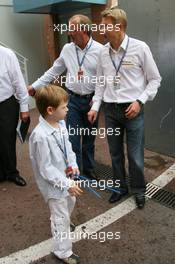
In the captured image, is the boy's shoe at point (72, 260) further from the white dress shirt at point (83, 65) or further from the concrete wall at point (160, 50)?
the concrete wall at point (160, 50)

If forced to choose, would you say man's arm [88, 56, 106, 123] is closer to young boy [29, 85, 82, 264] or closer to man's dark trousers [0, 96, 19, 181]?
young boy [29, 85, 82, 264]

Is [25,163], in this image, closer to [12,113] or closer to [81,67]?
[12,113]

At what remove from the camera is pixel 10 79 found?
353 centimetres

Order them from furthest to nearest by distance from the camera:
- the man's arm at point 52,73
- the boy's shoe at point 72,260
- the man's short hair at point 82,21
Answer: the man's arm at point 52,73, the man's short hair at point 82,21, the boy's shoe at point 72,260

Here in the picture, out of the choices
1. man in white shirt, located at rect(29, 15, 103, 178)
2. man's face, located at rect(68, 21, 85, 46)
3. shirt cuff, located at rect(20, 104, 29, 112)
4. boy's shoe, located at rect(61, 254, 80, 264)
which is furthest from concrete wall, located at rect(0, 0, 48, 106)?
boy's shoe, located at rect(61, 254, 80, 264)

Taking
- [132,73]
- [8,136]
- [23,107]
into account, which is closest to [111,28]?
[132,73]

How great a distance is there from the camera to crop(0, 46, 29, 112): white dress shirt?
3438 millimetres

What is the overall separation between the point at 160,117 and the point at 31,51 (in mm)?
6332

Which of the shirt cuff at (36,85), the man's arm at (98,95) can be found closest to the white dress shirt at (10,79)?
the shirt cuff at (36,85)

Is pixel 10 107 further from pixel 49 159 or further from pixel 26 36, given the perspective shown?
pixel 26 36

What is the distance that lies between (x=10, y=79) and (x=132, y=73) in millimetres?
1477

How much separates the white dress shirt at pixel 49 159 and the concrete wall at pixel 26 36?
686cm

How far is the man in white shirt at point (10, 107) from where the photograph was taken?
3461mm

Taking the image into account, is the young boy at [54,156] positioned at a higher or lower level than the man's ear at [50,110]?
lower
